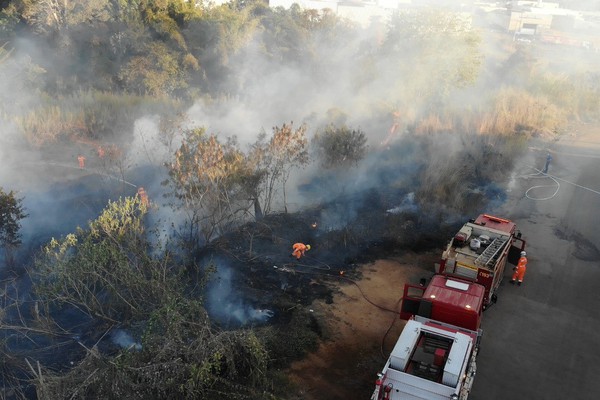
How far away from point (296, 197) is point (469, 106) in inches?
505

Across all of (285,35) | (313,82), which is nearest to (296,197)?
(313,82)

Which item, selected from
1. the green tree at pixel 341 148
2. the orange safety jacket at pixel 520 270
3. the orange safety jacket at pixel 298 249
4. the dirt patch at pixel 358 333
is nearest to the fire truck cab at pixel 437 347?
the dirt patch at pixel 358 333

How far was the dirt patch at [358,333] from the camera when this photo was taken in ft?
26.7

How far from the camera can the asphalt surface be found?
8.42 m

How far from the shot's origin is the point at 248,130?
64.4 feet

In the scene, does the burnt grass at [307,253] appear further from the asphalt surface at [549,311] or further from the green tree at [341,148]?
the asphalt surface at [549,311]

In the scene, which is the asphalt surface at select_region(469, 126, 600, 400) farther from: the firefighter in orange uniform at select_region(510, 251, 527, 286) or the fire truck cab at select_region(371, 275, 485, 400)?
the fire truck cab at select_region(371, 275, 485, 400)

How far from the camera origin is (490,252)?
10.2 metres

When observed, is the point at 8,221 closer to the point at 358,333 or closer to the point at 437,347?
the point at 358,333

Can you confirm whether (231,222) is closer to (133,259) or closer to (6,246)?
(133,259)

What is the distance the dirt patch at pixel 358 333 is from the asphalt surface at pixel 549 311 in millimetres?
1665

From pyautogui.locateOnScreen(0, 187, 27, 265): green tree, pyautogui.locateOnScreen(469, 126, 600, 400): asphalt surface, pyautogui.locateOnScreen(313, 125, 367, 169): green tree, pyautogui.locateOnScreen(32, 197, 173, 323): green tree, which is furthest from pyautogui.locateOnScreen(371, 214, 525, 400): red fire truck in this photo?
pyautogui.locateOnScreen(0, 187, 27, 265): green tree

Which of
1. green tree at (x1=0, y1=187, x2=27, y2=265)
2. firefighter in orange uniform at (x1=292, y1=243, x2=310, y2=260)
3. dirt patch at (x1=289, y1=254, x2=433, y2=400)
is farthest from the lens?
firefighter in orange uniform at (x1=292, y1=243, x2=310, y2=260)

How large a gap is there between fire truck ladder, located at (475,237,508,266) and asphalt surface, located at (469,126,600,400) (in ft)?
3.68
